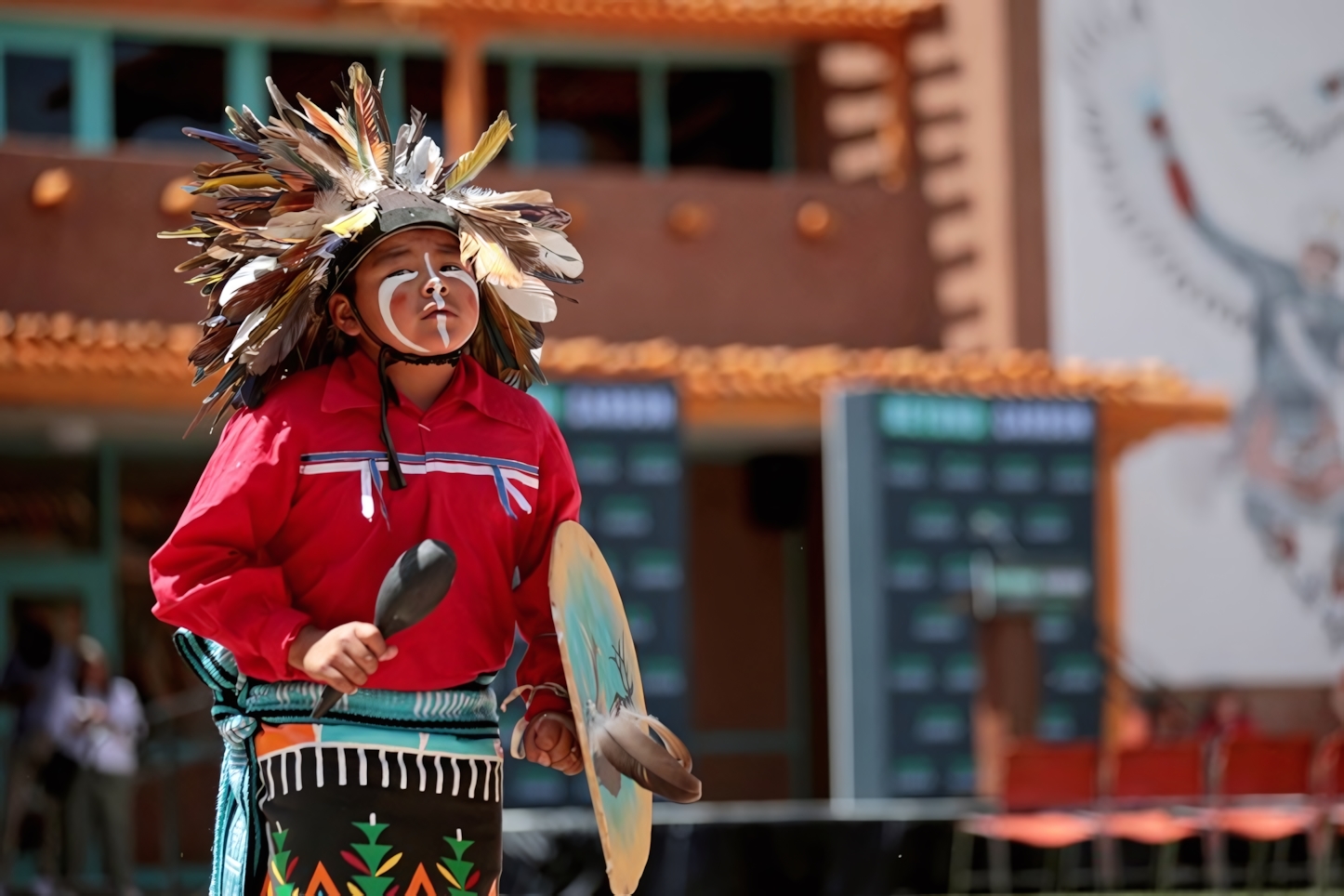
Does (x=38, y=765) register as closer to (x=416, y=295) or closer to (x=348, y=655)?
(x=416, y=295)

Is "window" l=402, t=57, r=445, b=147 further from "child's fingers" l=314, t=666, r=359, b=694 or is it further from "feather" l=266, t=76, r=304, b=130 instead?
"child's fingers" l=314, t=666, r=359, b=694

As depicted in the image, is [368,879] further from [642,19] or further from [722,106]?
[722,106]

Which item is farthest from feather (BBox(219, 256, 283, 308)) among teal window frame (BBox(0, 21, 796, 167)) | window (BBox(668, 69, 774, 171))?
window (BBox(668, 69, 774, 171))

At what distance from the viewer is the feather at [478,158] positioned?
3.89m

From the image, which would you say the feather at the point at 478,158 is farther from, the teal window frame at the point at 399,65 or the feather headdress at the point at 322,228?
the teal window frame at the point at 399,65

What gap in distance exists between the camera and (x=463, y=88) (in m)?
14.0

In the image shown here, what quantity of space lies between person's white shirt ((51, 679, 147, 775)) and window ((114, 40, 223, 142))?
4273 millimetres

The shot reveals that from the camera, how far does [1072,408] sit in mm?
13617

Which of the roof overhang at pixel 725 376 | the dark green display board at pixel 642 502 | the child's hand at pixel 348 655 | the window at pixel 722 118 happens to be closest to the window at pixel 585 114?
the window at pixel 722 118

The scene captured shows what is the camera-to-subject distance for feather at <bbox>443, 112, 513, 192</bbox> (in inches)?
153

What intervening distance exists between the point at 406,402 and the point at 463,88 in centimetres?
1049

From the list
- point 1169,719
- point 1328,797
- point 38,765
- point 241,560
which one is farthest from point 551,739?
point 1169,719

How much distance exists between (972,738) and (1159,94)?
494 cm

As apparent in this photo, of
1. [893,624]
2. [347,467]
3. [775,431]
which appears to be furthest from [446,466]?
[775,431]
